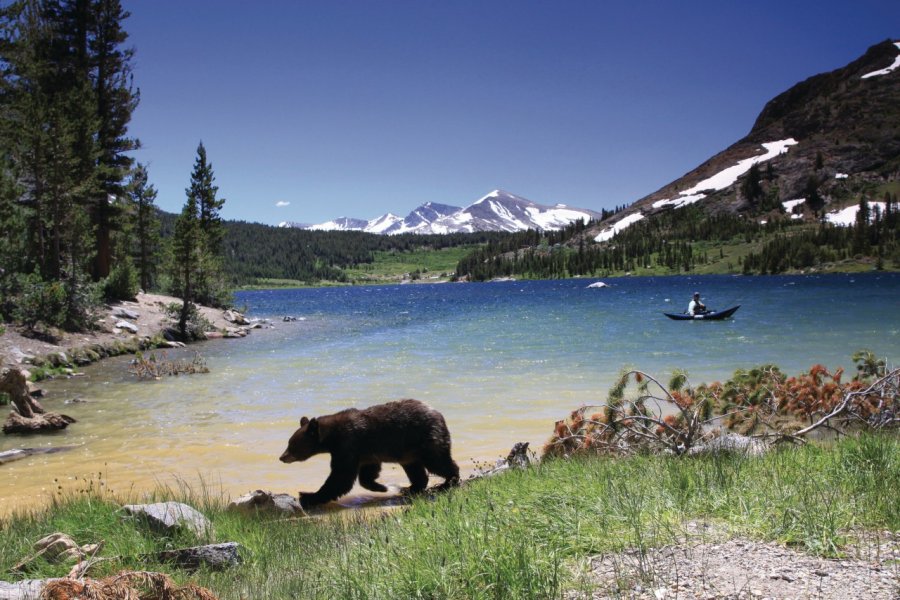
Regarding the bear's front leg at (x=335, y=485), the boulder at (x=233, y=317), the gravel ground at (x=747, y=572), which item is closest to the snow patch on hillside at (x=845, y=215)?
the boulder at (x=233, y=317)

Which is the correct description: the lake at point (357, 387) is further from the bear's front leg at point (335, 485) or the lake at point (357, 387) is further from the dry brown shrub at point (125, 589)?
the dry brown shrub at point (125, 589)

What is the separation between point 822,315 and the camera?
40406mm

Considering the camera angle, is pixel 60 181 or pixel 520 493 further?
pixel 60 181

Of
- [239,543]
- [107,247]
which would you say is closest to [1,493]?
[239,543]

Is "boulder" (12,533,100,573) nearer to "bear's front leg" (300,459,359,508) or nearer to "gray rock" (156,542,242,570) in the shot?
"gray rock" (156,542,242,570)

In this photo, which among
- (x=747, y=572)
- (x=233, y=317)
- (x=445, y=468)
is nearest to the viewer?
(x=747, y=572)

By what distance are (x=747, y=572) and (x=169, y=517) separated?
488 cm

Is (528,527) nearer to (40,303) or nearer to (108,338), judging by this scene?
(40,303)

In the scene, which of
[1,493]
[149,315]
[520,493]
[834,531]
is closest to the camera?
[834,531]

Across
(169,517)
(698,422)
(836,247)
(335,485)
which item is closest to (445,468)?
(335,485)

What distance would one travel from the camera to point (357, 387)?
1922 centimetres

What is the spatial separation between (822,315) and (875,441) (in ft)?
135

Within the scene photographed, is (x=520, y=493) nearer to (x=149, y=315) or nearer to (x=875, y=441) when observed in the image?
(x=875, y=441)

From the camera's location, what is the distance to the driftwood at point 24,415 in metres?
13.4
